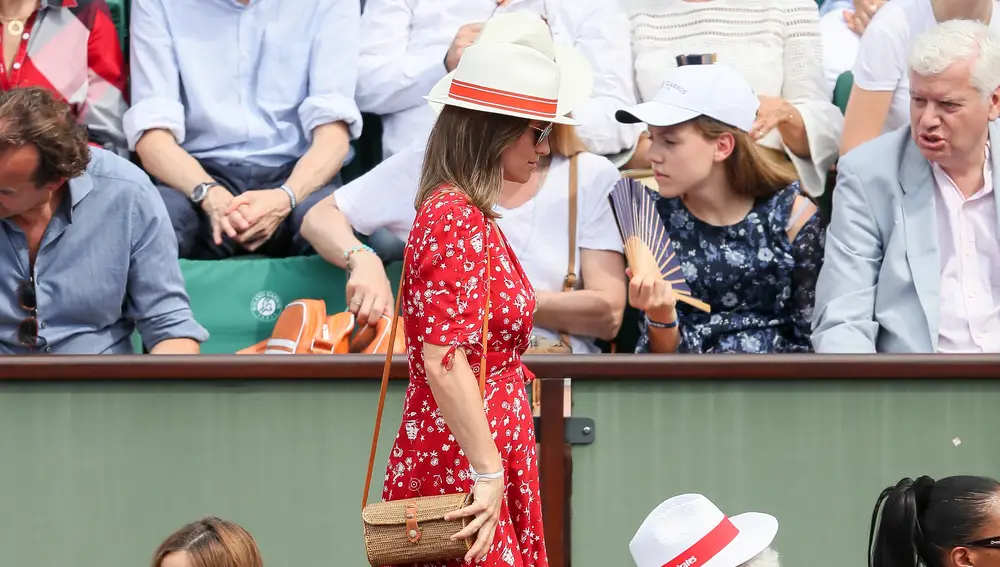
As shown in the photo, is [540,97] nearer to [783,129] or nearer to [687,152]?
[687,152]

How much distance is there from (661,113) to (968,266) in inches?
41.8

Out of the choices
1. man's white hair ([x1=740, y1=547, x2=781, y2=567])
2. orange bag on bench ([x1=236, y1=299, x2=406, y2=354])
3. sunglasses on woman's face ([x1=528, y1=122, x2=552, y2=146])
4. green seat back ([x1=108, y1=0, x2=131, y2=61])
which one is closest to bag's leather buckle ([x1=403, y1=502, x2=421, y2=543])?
man's white hair ([x1=740, y1=547, x2=781, y2=567])

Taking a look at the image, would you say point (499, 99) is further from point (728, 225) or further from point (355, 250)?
point (728, 225)

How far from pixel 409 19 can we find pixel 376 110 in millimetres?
361

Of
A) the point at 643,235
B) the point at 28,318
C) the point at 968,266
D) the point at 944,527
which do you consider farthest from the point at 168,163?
the point at 944,527

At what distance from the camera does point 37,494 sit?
3.56 meters

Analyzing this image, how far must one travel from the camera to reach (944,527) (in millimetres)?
2471

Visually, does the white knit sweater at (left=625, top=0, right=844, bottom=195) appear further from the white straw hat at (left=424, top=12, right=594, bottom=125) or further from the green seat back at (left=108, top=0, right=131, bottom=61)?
the white straw hat at (left=424, top=12, right=594, bottom=125)

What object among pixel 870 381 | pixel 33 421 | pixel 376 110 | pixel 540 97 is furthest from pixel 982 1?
pixel 33 421

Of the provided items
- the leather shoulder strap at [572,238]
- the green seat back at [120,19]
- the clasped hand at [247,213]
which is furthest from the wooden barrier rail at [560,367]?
the green seat back at [120,19]

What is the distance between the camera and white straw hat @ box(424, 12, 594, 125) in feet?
8.26

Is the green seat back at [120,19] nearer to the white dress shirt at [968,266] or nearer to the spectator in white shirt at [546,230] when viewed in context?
the spectator in white shirt at [546,230]

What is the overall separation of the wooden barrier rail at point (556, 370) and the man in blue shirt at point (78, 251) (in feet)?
1.14

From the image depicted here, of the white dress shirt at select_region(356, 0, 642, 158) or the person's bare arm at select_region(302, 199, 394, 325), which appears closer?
the person's bare arm at select_region(302, 199, 394, 325)
